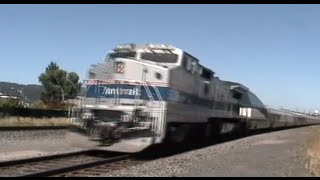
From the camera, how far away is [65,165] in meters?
11.3

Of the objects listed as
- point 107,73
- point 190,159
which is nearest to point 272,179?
point 190,159

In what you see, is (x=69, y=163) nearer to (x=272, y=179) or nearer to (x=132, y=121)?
(x=132, y=121)

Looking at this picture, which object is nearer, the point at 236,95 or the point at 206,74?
the point at 206,74

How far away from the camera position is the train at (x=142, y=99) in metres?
12.9

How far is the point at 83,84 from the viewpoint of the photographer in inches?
568

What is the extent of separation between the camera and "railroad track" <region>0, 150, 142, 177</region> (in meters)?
9.79

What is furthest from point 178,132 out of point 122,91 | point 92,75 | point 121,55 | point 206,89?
point 206,89

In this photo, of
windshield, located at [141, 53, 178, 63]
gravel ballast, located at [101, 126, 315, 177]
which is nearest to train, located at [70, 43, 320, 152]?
windshield, located at [141, 53, 178, 63]

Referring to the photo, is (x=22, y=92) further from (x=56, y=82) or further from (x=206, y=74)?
(x=206, y=74)

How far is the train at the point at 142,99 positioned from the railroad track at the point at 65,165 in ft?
2.13

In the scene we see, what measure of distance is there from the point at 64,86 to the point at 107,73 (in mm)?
67578

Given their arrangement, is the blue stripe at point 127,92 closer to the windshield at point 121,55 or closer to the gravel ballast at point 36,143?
the gravel ballast at point 36,143

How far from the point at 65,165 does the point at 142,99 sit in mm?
3147

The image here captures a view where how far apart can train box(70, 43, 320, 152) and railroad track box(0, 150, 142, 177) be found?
649 mm
